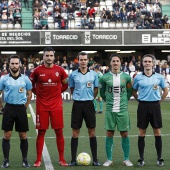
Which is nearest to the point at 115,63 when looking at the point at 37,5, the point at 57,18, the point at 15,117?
the point at 15,117

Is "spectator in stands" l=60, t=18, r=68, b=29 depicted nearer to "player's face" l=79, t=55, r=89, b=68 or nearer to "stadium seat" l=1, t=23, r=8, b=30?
"stadium seat" l=1, t=23, r=8, b=30

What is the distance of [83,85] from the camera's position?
9.93 m

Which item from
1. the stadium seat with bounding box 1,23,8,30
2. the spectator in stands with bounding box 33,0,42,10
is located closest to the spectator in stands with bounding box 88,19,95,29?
the spectator in stands with bounding box 33,0,42,10

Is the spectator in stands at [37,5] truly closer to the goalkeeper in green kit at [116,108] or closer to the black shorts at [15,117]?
the goalkeeper in green kit at [116,108]

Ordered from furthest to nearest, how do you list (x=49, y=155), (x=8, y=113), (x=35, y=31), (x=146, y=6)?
(x=146, y=6), (x=35, y=31), (x=49, y=155), (x=8, y=113)

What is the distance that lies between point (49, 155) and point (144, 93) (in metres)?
2.36

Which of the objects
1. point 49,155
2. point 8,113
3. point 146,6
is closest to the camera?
point 8,113

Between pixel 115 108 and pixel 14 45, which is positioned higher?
pixel 14 45

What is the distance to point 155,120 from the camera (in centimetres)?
980

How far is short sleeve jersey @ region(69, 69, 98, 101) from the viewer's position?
390 inches

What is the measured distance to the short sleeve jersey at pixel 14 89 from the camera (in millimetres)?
9617

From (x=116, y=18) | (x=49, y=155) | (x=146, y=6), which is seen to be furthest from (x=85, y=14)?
(x=49, y=155)

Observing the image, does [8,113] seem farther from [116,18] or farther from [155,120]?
[116,18]

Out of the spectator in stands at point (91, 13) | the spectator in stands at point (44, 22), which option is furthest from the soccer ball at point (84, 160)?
the spectator in stands at point (91, 13)
